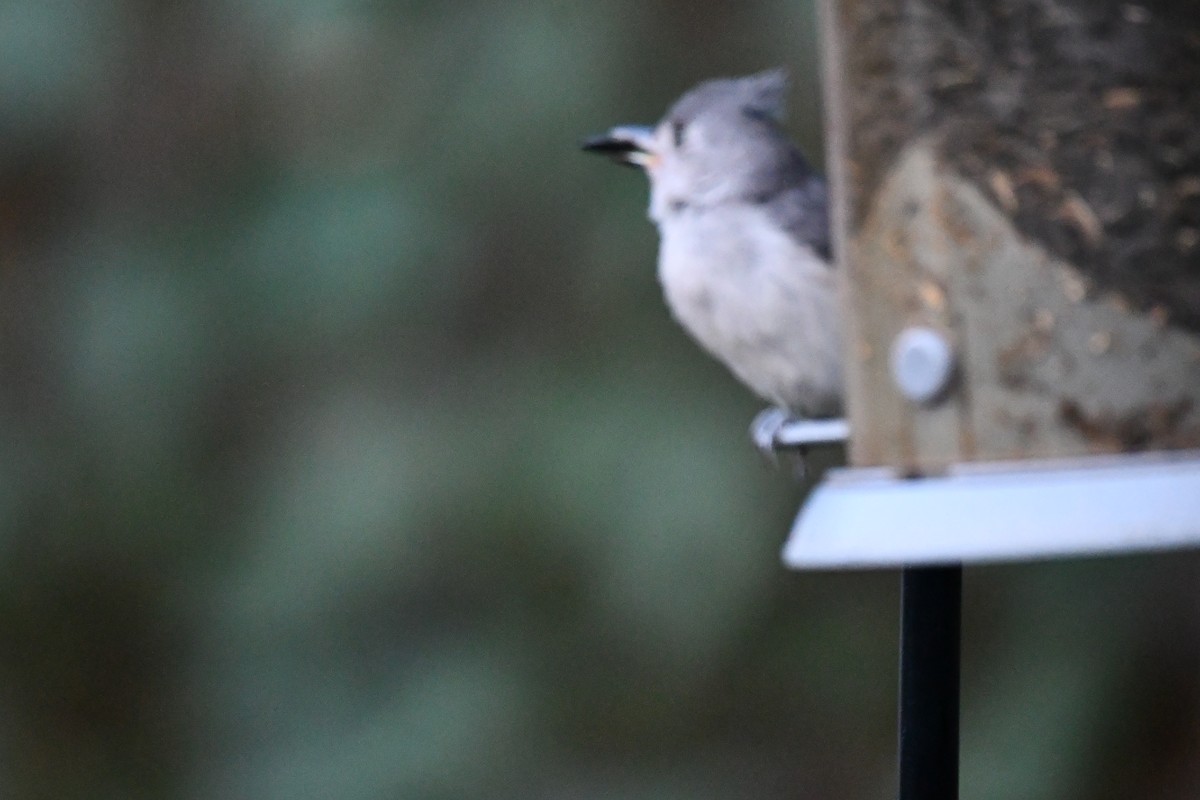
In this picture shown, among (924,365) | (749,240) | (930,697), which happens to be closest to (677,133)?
(749,240)

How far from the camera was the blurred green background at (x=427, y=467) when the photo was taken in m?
3.53

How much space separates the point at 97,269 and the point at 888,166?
2241 millimetres

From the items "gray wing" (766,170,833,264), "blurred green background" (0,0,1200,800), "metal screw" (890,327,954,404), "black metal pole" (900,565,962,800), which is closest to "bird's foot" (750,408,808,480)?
"gray wing" (766,170,833,264)

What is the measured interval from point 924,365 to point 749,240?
777 mm

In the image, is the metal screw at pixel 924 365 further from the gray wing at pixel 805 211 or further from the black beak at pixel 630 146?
the black beak at pixel 630 146

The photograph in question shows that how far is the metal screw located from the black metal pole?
0.18 meters

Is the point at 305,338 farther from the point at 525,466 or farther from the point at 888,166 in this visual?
the point at 888,166

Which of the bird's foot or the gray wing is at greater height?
the gray wing

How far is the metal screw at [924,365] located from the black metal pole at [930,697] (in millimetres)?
180

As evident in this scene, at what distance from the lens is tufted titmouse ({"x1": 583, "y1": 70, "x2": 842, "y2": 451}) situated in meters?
2.41

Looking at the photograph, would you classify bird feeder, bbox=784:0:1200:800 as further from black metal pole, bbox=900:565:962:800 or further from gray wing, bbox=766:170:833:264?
gray wing, bbox=766:170:833:264

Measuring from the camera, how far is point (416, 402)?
3.80 metres

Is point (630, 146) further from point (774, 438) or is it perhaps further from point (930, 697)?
point (930, 697)

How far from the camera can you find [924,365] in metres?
1.70
